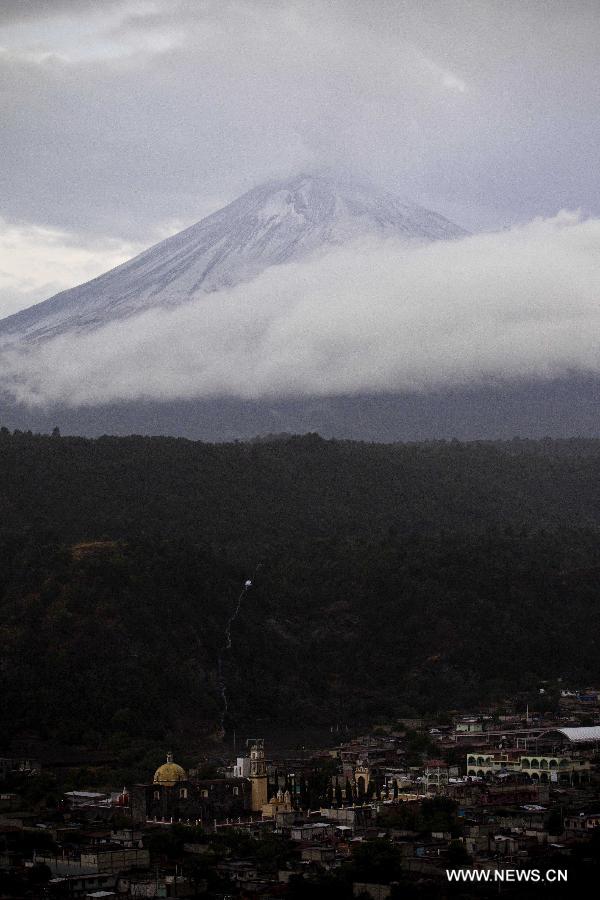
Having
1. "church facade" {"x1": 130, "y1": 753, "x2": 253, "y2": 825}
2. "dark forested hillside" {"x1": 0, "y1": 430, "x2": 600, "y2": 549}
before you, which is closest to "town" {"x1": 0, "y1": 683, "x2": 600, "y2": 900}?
"church facade" {"x1": 130, "y1": 753, "x2": 253, "y2": 825}

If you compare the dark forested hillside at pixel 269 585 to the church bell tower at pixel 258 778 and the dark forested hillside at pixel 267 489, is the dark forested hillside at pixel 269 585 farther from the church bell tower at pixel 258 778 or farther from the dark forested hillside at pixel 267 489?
the church bell tower at pixel 258 778

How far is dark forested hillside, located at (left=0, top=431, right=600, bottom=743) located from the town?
9282mm

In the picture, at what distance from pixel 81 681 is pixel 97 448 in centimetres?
5252

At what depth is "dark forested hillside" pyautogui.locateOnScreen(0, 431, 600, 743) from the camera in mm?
108750

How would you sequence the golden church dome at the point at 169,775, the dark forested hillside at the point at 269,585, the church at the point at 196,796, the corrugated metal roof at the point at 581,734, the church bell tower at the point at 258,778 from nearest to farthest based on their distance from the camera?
the church at the point at 196,796 < the church bell tower at the point at 258,778 < the golden church dome at the point at 169,775 < the corrugated metal roof at the point at 581,734 < the dark forested hillside at the point at 269,585

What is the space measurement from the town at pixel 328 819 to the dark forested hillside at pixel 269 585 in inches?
365

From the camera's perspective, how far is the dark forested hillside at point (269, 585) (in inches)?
4281

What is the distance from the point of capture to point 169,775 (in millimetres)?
81312

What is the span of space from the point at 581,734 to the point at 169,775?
62.2 feet

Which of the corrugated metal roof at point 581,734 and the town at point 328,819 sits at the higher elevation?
the corrugated metal roof at point 581,734
